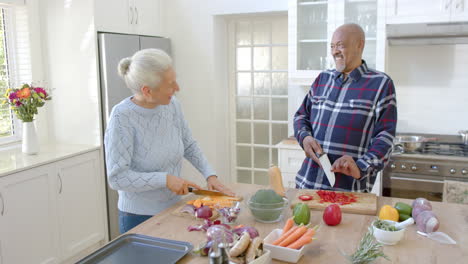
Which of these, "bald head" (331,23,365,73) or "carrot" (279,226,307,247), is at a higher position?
"bald head" (331,23,365,73)

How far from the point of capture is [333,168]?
207 centimetres

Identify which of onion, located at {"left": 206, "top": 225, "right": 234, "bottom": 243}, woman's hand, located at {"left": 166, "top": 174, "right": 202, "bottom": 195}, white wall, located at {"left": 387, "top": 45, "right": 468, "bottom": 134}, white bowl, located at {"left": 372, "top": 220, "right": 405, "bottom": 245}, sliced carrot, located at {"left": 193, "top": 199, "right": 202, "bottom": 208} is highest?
white wall, located at {"left": 387, "top": 45, "right": 468, "bottom": 134}

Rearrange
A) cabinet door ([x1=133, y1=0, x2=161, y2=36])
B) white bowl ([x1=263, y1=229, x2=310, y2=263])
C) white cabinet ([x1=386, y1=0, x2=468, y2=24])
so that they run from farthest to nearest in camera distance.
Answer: cabinet door ([x1=133, y1=0, x2=161, y2=36])
white cabinet ([x1=386, y1=0, x2=468, y2=24])
white bowl ([x1=263, y1=229, x2=310, y2=263])

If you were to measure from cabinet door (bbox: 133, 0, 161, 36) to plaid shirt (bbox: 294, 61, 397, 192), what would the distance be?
2259mm

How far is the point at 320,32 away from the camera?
3785mm

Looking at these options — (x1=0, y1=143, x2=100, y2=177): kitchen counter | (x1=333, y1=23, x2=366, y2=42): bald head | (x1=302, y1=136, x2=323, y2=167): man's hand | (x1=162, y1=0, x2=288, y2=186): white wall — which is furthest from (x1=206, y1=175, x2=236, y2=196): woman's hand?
(x1=162, y1=0, x2=288, y2=186): white wall

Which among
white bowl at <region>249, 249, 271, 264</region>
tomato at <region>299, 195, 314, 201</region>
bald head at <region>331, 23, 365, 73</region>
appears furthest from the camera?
bald head at <region>331, 23, 365, 73</region>

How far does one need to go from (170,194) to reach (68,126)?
6.70 feet

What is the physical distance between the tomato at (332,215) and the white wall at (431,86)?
2423 mm

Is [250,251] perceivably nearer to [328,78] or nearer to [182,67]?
[328,78]

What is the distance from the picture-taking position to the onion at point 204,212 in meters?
1.83

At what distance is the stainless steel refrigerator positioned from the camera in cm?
355

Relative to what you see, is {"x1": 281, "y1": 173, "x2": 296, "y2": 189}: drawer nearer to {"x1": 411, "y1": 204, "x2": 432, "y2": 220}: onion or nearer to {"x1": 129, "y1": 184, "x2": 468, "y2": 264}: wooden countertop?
{"x1": 129, "y1": 184, "x2": 468, "y2": 264}: wooden countertop

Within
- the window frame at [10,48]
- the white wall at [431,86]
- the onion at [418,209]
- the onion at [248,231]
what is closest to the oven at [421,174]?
the white wall at [431,86]
